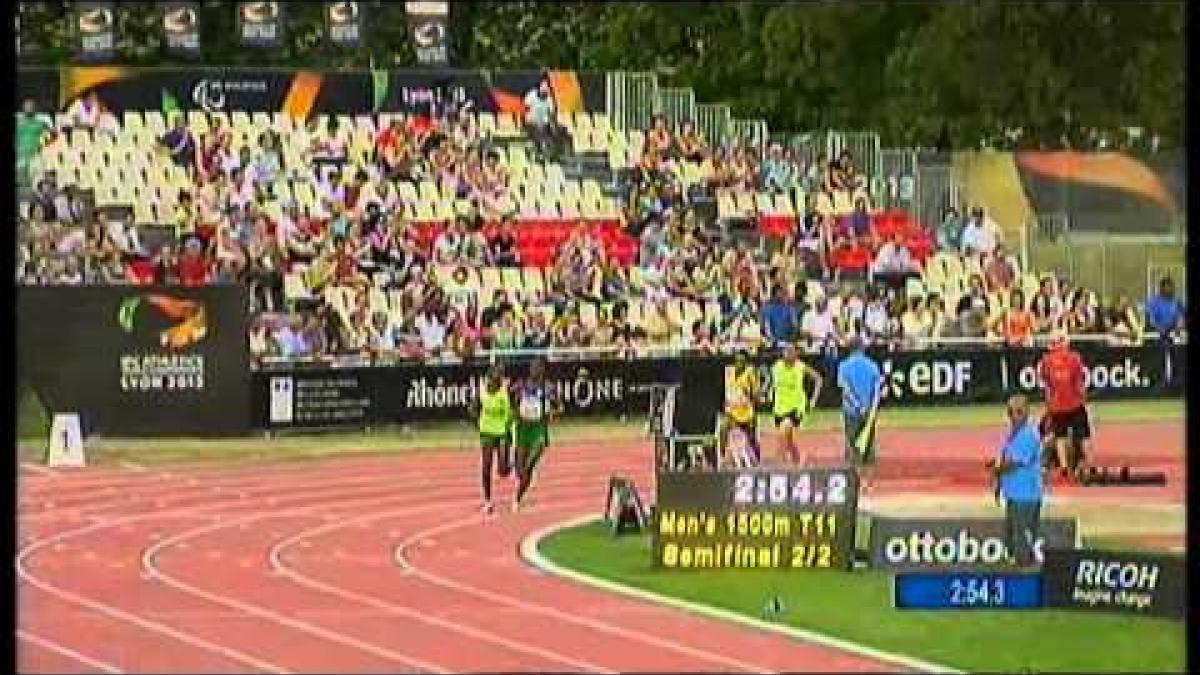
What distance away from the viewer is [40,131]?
30.5 m

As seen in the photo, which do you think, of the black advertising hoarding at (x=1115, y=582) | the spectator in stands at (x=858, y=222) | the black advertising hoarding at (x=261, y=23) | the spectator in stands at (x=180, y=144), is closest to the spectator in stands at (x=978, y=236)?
the spectator in stands at (x=858, y=222)

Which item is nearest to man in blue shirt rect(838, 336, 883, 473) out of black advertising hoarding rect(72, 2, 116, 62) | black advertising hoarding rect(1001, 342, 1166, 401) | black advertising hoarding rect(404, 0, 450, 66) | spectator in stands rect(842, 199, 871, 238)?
black advertising hoarding rect(1001, 342, 1166, 401)

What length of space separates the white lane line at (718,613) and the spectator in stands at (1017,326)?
13.0 metres

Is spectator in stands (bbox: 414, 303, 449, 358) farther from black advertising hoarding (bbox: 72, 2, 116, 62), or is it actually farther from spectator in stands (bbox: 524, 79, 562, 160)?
spectator in stands (bbox: 524, 79, 562, 160)

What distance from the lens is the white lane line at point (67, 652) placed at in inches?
443

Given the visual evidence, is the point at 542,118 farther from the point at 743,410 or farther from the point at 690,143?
the point at 743,410

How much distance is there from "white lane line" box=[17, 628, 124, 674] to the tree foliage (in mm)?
8744

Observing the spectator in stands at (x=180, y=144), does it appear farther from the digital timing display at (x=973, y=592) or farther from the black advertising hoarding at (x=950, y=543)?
the digital timing display at (x=973, y=592)

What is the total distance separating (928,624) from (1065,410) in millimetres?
7646

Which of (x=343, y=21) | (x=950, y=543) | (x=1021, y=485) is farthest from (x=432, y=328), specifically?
(x=950, y=543)

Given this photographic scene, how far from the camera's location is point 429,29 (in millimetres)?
31938
